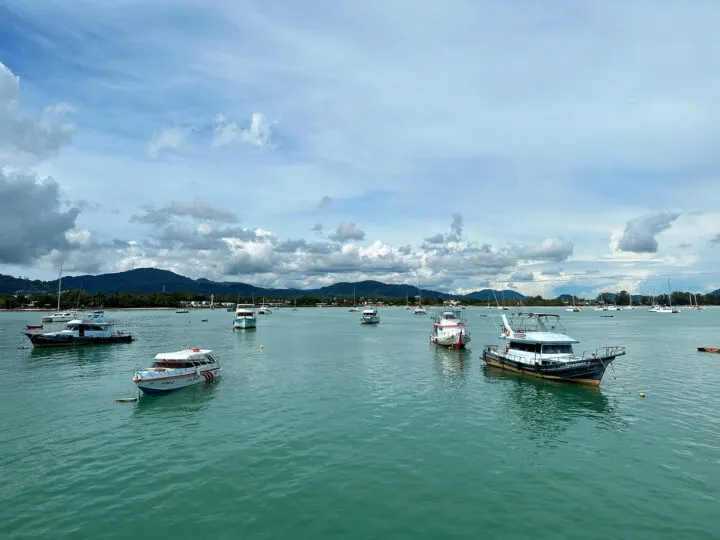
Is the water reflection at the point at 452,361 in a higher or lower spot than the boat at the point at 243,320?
lower

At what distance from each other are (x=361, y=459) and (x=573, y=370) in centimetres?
3381

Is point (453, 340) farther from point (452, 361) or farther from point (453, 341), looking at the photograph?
point (452, 361)

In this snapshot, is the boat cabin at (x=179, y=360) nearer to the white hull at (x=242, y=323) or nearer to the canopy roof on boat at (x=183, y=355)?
the canopy roof on boat at (x=183, y=355)

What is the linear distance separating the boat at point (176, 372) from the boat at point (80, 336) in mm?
52912

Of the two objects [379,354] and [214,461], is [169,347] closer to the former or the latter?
[379,354]

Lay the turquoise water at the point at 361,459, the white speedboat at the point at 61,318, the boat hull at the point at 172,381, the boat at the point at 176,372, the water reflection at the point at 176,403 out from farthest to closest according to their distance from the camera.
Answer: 1. the white speedboat at the point at 61,318
2. the boat at the point at 176,372
3. the boat hull at the point at 172,381
4. the water reflection at the point at 176,403
5. the turquoise water at the point at 361,459

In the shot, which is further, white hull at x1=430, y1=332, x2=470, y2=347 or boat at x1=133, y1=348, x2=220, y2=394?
white hull at x1=430, y1=332, x2=470, y2=347

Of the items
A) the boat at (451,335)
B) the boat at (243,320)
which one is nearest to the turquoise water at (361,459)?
the boat at (451,335)

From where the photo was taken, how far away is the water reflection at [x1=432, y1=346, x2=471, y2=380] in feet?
191

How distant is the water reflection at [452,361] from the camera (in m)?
58.2

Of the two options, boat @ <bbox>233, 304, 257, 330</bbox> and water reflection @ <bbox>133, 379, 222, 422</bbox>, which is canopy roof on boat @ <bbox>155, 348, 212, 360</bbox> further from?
boat @ <bbox>233, 304, 257, 330</bbox>

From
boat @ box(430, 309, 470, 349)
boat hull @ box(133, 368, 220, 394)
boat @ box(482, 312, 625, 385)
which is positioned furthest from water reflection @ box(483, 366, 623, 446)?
boat hull @ box(133, 368, 220, 394)

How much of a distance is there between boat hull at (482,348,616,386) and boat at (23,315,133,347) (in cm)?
8380

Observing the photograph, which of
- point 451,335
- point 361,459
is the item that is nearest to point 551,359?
point 451,335
